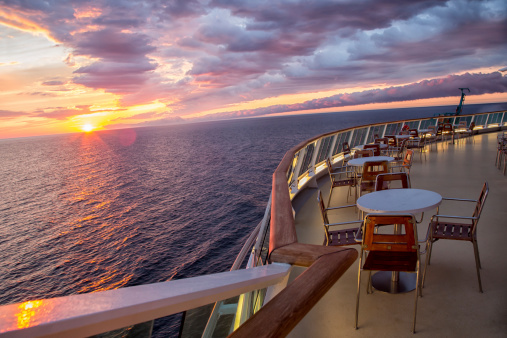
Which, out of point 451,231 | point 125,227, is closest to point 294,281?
point 451,231

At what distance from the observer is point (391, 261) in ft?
7.48

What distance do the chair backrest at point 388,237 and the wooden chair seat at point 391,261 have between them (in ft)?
0.35

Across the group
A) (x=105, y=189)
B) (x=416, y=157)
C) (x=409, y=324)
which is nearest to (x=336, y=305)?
(x=409, y=324)

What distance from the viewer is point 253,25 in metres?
16.2

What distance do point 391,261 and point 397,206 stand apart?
52 centimetres

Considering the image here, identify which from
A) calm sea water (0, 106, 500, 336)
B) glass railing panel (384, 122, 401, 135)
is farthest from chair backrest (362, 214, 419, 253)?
calm sea water (0, 106, 500, 336)

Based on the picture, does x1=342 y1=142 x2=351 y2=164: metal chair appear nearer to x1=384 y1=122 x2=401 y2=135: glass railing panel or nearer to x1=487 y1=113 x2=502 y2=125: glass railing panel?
x1=384 y1=122 x2=401 y2=135: glass railing panel

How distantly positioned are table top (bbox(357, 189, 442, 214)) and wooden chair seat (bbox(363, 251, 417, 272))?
33 cm

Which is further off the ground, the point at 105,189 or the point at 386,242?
the point at 386,242

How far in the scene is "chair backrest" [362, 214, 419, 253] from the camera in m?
2.12

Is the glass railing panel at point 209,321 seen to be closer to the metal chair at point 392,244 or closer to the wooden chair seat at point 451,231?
the metal chair at point 392,244

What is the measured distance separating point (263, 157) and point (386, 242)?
147 feet

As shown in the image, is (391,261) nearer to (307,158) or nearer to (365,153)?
(365,153)

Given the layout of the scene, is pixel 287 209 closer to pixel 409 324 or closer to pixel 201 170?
pixel 409 324
